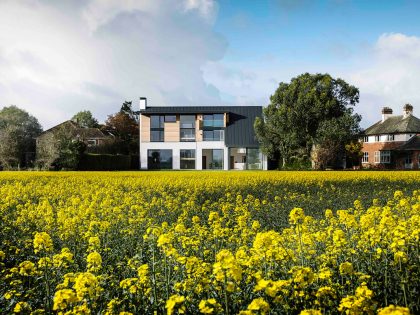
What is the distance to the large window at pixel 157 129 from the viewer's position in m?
59.1

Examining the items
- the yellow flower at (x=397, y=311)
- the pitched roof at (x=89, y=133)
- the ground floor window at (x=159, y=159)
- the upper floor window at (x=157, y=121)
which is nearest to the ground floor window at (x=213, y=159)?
the ground floor window at (x=159, y=159)

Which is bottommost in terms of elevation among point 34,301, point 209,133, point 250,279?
point 34,301

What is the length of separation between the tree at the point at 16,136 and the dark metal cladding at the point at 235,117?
53.6 ft

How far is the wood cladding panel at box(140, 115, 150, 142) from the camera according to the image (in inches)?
2328

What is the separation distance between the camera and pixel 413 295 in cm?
545

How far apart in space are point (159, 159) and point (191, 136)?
5434 mm

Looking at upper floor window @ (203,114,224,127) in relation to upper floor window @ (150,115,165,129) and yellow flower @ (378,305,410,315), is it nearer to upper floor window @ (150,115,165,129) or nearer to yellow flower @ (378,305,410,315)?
upper floor window @ (150,115,165,129)

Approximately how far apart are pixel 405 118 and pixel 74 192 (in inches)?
2108

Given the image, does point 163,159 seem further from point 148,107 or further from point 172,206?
point 172,206

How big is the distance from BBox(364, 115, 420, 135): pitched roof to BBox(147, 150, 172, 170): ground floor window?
29.1m

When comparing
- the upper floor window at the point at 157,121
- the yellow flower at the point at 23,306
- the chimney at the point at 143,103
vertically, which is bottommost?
the yellow flower at the point at 23,306

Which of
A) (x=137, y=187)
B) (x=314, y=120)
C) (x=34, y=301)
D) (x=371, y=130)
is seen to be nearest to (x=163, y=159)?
(x=314, y=120)

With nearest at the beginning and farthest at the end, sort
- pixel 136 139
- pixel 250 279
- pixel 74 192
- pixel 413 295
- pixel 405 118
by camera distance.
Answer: pixel 250 279 → pixel 413 295 → pixel 74 192 → pixel 405 118 → pixel 136 139

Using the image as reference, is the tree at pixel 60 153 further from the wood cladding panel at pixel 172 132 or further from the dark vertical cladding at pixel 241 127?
the dark vertical cladding at pixel 241 127
